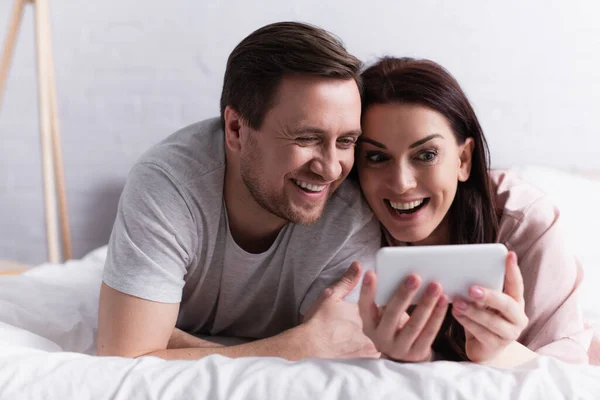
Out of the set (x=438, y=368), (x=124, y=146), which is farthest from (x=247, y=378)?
(x=124, y=146)

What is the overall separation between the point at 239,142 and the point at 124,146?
42.6 inches

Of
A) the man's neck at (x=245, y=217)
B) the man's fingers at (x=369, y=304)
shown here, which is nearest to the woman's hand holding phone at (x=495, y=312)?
the man's fingers at (x=369, y=304)

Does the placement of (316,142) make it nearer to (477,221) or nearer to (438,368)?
(477,221)

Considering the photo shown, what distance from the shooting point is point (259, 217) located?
136 centimetres

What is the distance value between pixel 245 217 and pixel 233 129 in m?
0.18

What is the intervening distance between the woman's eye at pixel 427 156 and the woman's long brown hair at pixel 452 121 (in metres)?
0.07

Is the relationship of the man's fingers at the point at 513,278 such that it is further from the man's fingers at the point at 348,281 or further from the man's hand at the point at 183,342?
the man's hand at the point at 183,342

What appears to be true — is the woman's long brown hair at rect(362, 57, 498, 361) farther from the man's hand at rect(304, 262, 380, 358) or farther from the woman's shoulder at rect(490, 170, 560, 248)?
the man's hand at rect(304, 262, 380, 358)

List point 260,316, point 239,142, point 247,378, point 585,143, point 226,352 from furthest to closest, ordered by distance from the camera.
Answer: point 585,143 → point 260,316 → point 239,142 → point 226,352 → point 247,378

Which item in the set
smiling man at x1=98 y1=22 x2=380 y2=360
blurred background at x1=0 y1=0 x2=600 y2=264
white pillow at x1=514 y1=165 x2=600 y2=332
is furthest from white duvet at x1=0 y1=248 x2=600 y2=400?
blurred background at x1=0 y1=0 x2=600 y2=264

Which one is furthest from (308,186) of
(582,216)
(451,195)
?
(582,216)

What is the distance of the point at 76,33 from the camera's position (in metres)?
2.20

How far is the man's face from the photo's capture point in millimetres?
1199

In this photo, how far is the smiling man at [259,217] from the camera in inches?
47.3
